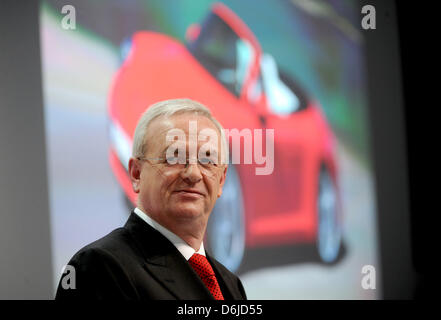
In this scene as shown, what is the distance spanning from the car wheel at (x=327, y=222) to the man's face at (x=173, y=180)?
6.95ft

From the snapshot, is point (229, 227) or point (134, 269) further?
point (229, 227)

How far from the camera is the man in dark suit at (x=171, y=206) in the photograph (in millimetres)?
1231

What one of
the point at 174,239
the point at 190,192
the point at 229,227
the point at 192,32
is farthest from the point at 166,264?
the point at 192,32

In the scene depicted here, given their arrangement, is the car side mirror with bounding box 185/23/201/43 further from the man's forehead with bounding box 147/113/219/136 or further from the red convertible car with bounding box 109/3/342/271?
the man's forehead with bounding box 147/113/219/136

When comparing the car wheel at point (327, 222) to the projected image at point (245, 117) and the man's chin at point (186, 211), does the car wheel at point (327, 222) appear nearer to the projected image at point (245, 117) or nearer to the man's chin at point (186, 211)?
the projected image at point (245, 117)

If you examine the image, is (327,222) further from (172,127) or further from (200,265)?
(172,127)

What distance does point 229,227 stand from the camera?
3088 mm

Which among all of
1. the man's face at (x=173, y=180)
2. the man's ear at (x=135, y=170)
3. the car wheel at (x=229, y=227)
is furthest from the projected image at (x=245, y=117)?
the man's face at (x=173, y=180)

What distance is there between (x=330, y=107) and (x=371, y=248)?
3.33 feet

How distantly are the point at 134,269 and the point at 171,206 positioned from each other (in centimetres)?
20

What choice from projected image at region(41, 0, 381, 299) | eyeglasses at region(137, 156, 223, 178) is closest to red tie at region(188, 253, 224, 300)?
eyeglasses at region(137, 156, 223, 178)

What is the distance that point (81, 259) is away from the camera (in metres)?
1.20

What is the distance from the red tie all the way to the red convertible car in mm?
1679

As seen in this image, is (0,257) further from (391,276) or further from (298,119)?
(391,276)
